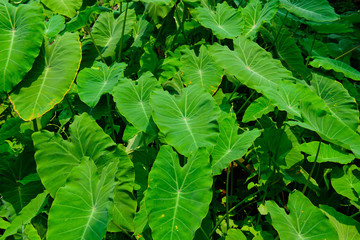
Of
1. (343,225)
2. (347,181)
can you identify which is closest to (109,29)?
(347,181)

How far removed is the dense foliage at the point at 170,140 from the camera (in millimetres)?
1458

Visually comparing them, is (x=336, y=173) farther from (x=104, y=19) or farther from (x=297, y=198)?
(x=104, y=19)

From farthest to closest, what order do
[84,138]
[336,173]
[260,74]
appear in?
[260,74]
[336,173]
[84,138]

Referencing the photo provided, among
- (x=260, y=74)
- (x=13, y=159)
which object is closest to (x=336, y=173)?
(x=260, y=74)

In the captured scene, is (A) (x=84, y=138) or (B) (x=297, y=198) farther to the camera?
(A) (x=84, y=138)

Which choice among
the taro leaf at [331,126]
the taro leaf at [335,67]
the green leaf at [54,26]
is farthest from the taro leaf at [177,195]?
the taro leaf at [335,67]

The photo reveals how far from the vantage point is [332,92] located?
2252 mm

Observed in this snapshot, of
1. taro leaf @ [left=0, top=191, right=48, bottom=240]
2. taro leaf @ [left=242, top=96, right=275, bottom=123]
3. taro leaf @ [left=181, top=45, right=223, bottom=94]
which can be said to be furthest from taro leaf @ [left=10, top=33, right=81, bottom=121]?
taro leaf @ [left=242, top=96, right=275, bottom=123]

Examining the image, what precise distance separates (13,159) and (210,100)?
148 centimetres

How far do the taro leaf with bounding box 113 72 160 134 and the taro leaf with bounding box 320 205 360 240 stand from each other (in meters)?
1.02

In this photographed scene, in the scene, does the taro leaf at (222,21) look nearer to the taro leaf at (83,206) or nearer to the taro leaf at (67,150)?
the taro leaf at (67,150)

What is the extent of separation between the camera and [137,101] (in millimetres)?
1978

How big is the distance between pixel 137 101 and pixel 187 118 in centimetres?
37

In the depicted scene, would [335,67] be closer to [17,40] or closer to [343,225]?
[343,225]
